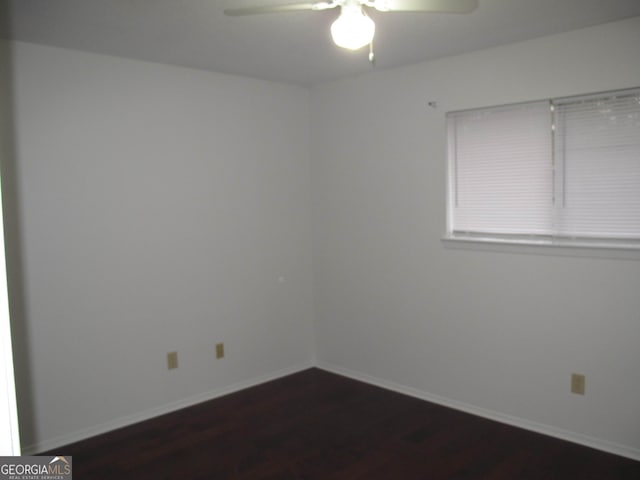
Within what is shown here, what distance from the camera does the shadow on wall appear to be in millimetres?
2902

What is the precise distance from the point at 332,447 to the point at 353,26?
2.38 meters

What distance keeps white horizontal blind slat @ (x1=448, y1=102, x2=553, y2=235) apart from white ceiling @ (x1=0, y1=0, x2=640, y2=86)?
0.47 meters

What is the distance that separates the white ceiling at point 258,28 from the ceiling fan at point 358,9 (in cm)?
59

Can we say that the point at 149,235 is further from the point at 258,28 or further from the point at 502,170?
the point at 502,170

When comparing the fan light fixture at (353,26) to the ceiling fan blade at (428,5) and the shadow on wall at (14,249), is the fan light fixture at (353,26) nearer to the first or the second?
the ceiling fan blade at (428,5)

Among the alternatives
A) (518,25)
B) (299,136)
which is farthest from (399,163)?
(518,25)

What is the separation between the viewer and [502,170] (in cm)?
334

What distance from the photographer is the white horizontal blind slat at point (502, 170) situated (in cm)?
317

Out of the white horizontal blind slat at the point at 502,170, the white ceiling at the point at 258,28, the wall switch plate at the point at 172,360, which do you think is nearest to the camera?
the white ceiling at the point at 258,28

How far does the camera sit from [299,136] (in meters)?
4.38

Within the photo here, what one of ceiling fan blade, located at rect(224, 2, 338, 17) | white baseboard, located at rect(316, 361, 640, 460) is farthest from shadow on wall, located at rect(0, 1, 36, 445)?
white baseboard, located at rect(316, 361, 640, 460)

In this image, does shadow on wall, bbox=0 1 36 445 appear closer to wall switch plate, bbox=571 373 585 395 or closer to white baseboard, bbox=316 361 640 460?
white baseboard, bbox=316 361 640 460

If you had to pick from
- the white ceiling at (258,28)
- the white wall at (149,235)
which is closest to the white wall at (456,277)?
the white ceiling at (258,28)

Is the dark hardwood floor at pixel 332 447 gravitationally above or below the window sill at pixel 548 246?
below
